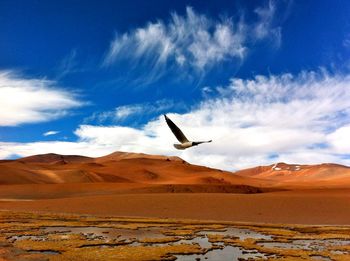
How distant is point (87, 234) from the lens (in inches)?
1233

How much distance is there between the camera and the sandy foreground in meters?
47.9

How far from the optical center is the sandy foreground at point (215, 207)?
47872 mm

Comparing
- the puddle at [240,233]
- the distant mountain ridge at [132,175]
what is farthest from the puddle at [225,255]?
the distant mountain ridge at [132,175]

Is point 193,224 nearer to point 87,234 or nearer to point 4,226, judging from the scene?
point 87,234

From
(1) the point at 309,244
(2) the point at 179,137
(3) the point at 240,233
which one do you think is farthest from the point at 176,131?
(3) the point at 240,233

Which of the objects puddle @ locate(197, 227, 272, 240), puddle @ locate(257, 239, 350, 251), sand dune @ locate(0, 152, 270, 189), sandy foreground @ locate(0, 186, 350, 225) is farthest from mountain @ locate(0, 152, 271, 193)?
puddle @ locate(257, 239, 350, 251)

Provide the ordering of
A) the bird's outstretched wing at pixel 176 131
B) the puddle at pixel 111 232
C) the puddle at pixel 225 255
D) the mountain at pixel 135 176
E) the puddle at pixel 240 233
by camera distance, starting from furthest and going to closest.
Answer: the mountain at pixel 135 176 → the puddle at pixel 240 233 → the puddle at pixel 111 232 → the puddle at pixel 225 255 → the bird's outstretched wing at pixel 176 131

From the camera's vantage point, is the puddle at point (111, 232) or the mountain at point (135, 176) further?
the mountain at point (135, 176)

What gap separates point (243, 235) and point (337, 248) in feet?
26.1

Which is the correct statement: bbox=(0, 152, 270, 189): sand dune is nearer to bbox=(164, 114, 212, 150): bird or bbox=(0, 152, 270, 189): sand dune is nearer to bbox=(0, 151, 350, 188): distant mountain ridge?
bbox=(0, 151, 350, 188): distant mountain ridge

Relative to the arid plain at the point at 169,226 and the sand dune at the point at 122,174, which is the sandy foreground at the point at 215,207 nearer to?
the arid plain at the point at 169,226

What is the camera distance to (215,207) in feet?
174

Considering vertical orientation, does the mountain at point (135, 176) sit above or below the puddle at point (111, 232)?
above

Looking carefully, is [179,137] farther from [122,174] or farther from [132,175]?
[122,174]
